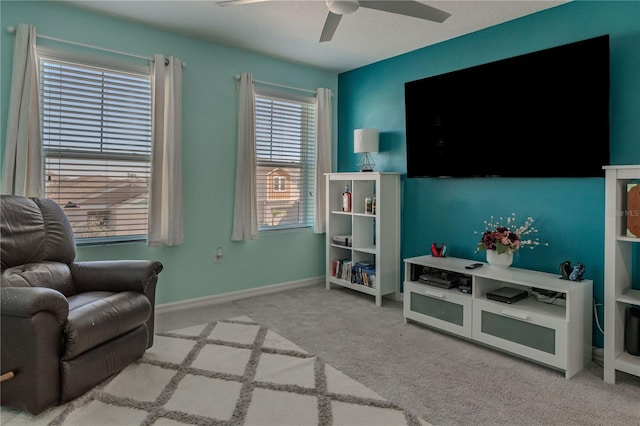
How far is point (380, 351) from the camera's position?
2.83 metres

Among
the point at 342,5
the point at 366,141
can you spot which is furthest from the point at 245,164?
the point at 342,5

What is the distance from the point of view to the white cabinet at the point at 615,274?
2.33m

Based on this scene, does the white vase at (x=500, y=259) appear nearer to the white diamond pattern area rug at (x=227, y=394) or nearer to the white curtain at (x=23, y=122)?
the white diamond pattern area rug at (x=227, y=394)

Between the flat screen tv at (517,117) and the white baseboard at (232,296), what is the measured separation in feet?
5.72

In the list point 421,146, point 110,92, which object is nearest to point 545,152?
point 421,146

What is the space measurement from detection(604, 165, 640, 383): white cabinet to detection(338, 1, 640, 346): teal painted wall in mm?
346

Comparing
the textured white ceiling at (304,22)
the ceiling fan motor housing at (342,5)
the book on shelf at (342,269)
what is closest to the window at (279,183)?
the book on shelf at (342,269)

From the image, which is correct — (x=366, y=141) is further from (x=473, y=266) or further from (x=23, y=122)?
(x=23, y=122)

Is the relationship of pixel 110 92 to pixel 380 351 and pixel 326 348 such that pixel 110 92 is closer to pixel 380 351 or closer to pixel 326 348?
pixel 326 348

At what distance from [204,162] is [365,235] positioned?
5.95 ft

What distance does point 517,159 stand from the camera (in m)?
3.06

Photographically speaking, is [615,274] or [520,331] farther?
[520,331]

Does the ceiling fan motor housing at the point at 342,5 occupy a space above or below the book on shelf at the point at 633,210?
above

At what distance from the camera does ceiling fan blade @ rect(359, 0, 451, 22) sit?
7.23ft
